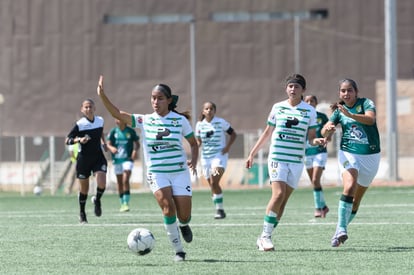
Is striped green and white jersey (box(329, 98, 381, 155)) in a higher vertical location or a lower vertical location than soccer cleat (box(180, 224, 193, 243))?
higher

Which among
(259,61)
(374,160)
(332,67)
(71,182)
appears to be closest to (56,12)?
(259,61)

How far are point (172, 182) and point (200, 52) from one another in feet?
178

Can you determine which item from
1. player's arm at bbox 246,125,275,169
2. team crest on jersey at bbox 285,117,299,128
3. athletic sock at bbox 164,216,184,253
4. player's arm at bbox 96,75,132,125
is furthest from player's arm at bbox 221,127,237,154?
athletic sock at bbox 164,216,184,253

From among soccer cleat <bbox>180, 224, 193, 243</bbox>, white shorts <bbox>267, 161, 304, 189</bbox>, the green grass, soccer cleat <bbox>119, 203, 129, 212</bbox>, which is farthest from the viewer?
soccer cleat <bbox>119, 203, 129, 212</bbox>

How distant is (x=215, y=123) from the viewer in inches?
902

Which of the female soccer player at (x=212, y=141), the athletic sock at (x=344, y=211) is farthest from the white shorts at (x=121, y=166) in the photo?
the athletic sock at (x=344, y=211)

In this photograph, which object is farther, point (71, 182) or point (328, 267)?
point (71, 182)

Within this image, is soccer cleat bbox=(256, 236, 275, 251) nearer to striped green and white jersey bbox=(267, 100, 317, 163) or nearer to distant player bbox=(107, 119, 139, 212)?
striped green and white jersey bbox=(267, 100, 317, 163)

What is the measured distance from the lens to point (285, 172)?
1481 cm

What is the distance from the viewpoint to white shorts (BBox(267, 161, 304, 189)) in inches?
582

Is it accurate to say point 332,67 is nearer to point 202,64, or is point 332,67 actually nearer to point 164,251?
point 202,64

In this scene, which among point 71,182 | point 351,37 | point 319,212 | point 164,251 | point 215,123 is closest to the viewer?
point 164,251

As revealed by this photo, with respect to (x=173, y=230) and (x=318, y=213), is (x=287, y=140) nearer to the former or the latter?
(x=173, y=230)

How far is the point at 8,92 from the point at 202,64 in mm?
12351
